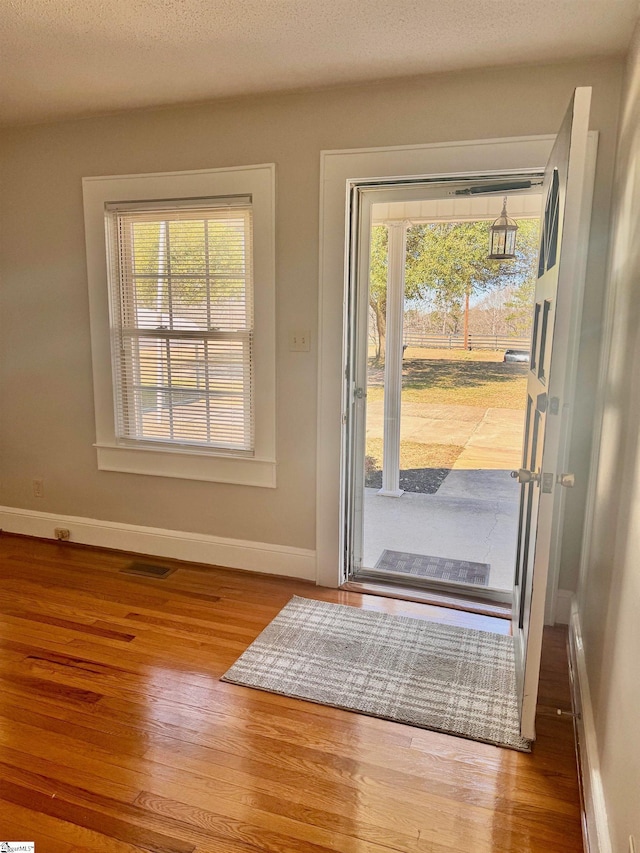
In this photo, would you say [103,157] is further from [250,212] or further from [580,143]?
[580,143]

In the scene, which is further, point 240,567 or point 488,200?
point 240,567

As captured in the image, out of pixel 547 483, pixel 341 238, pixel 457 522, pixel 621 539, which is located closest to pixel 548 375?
pixel 547 483

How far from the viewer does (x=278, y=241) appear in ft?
9.92

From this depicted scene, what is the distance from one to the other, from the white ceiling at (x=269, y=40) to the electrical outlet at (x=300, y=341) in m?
1.16

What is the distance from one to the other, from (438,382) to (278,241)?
1109 mm

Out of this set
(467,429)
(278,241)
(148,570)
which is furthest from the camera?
(148,570)

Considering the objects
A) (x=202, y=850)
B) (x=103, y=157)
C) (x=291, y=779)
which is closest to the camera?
(x=202, y=850)

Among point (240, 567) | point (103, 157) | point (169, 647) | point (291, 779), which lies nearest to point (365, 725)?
point (291, 779)

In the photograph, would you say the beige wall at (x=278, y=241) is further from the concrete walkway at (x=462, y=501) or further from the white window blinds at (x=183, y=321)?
the concrete walkway at (x=462, y=501)

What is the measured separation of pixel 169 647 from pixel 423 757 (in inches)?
47.1

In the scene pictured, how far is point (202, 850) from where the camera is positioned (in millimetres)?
1591

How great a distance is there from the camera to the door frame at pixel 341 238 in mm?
2611

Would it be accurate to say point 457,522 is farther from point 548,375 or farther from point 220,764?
point 220,764

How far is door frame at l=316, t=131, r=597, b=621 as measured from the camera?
261cm
